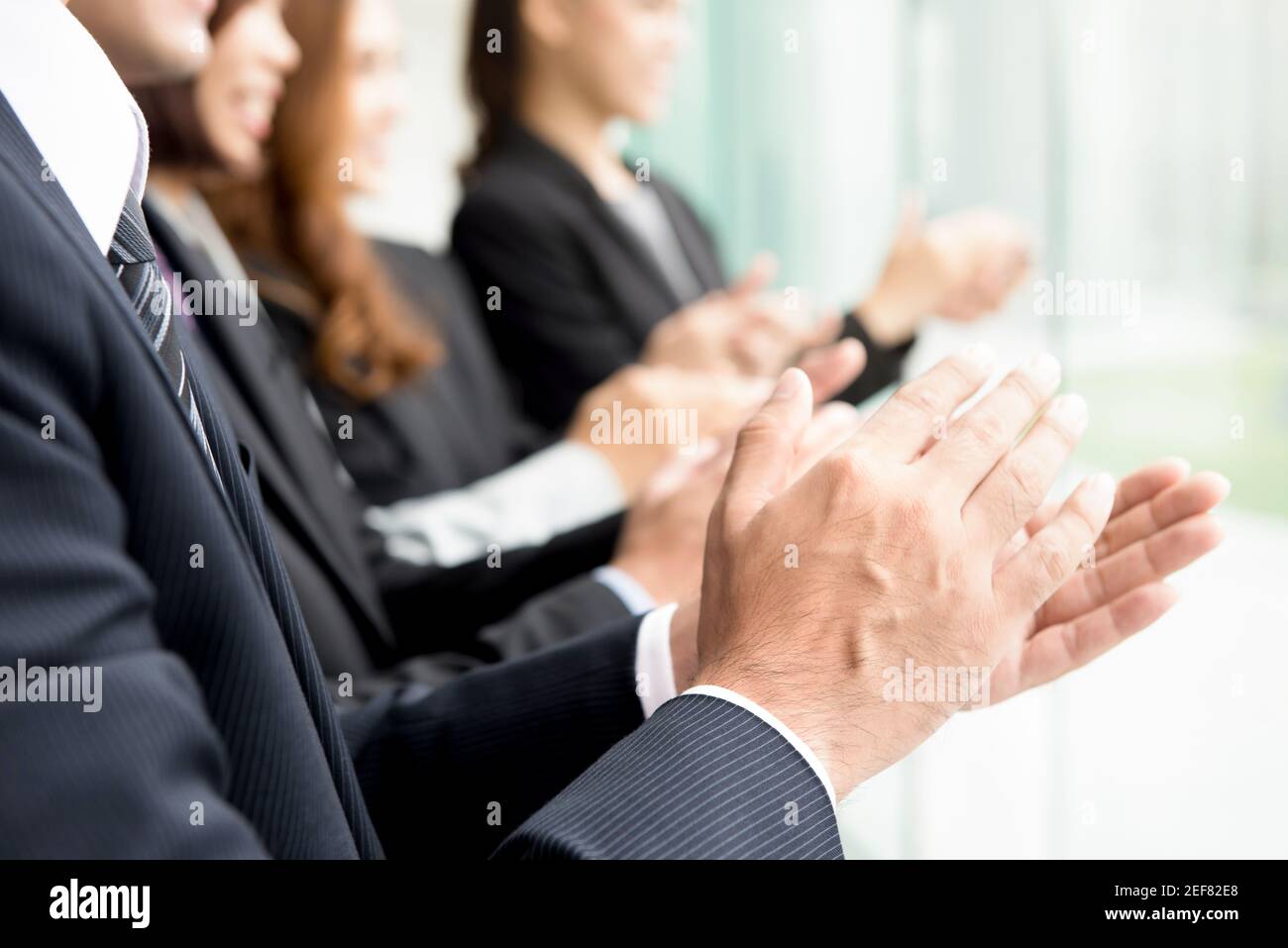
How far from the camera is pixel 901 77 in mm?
2145

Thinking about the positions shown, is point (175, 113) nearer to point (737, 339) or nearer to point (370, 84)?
point (370, 84)

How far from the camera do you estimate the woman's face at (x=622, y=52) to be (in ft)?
6.12

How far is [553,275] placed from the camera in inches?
70.6

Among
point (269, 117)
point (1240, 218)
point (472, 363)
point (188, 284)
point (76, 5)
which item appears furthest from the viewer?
point (472, 363)

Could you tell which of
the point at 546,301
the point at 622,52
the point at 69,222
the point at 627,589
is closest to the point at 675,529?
the point at 627,589

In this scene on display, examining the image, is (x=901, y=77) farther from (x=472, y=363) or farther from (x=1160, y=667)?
(x=1160, y=667)

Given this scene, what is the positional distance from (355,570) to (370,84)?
31.9 inches

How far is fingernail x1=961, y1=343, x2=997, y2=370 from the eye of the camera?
0.60 m

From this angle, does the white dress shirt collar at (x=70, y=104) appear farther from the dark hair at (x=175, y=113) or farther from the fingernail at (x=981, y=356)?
the dark hair at (x=175, y=113)

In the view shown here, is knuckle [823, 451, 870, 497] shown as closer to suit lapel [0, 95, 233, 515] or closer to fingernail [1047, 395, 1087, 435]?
fingernail [1047, 395, 1087, 435]

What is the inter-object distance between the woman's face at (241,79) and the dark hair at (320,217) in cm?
20

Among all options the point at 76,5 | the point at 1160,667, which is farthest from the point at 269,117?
the point at 1160,667

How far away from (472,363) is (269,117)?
447mm

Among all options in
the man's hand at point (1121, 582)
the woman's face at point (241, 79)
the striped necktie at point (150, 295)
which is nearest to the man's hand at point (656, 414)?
the woman's face at point (241, 79)
